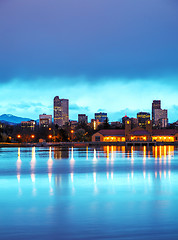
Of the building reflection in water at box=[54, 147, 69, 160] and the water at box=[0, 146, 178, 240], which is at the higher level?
the building reflection in water at box=[54, 147, 69, 160]

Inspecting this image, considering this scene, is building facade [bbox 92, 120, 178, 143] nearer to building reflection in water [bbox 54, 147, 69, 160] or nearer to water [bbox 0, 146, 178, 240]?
building reflection in water [bbox 54, 147, 69, 160]

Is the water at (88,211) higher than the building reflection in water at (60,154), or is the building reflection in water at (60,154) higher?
the building reflection in water at (60,154)

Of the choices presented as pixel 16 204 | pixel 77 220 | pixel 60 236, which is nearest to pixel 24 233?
pixel 60 236

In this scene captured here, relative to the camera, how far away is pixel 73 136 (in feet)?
507

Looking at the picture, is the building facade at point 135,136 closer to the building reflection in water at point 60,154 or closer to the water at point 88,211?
the building reflection in water at point 60,154

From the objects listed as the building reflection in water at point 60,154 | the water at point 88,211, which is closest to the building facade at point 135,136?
the building reflection in water at point 60,154

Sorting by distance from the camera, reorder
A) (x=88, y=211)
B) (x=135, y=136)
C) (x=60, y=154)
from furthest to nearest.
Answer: (x=135, y=136) < (x=60, y=154) < (x=88, y=211)

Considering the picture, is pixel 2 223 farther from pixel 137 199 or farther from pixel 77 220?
pixel 137 199

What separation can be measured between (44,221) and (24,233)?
1.81 meters

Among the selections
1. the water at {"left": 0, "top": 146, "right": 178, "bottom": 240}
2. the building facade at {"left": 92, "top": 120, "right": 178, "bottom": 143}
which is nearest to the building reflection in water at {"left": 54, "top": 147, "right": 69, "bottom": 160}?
the water at {"left": 0, "top": 146, "right": 178, "bottom": 240}

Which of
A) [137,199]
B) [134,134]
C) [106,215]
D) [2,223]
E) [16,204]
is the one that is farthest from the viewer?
[134,134]

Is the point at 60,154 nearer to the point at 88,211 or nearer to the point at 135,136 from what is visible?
the point at 88,211

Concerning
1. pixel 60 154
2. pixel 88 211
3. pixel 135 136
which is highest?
pixel 135 136

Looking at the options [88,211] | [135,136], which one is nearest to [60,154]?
[88,211]
